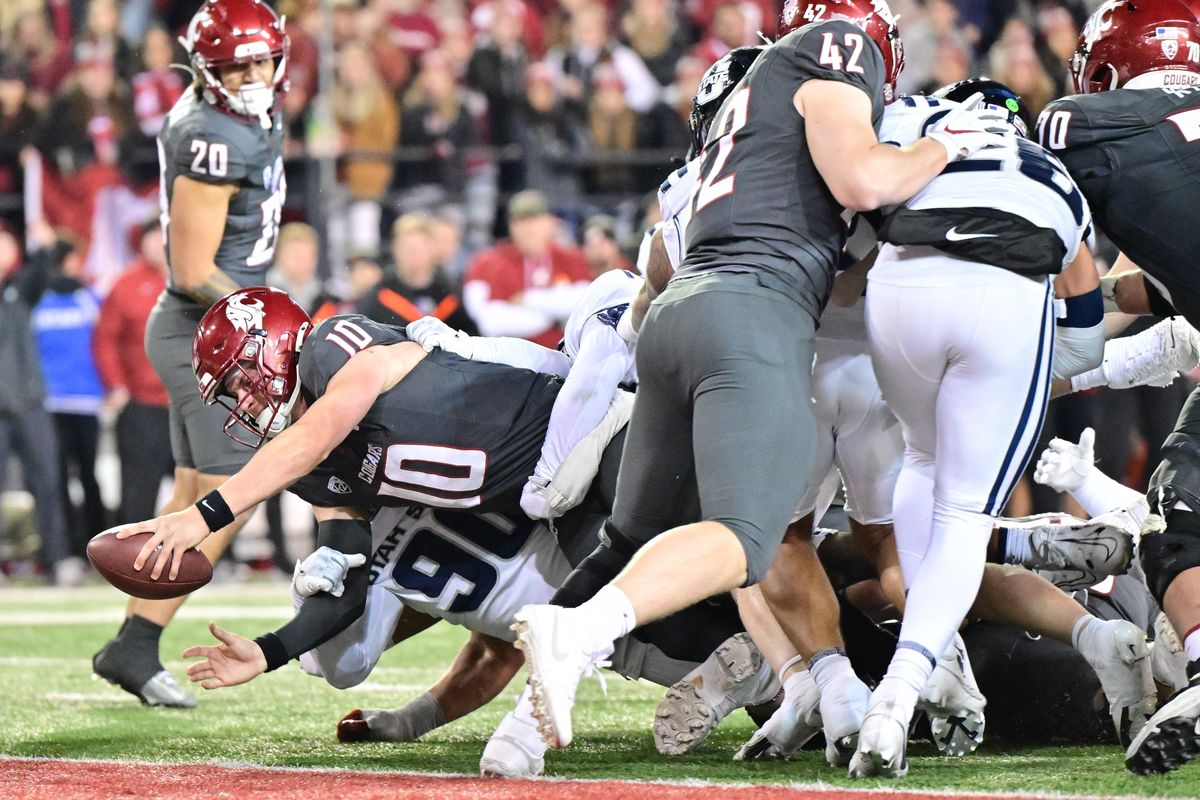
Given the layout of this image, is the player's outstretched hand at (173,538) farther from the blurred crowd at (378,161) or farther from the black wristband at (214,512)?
the blurred crowd at (378,161)

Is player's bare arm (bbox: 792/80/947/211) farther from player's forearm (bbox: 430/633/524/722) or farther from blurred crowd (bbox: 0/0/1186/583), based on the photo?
blurred crowd (bbox: 0/0/1186/583)

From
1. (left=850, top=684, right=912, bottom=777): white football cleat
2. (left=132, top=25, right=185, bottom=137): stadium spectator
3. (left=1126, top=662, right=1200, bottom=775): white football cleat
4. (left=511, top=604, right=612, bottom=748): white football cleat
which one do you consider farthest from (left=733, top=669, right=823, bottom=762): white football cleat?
(left=132, top=25, right=185, bottom=137): stadium spectator

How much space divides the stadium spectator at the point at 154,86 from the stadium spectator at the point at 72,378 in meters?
1.37

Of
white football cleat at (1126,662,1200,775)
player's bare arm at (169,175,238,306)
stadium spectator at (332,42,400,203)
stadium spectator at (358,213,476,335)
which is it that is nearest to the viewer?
white football cleat at (1126,662,1200,775)

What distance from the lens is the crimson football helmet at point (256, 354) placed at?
3.82 m

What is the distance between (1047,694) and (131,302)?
692cm

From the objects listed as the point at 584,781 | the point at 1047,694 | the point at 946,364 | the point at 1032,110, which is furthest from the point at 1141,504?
the point at 1032,110

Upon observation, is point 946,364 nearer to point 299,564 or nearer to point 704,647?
point 704,647

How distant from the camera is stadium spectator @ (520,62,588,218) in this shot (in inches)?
412

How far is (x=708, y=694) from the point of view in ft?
12.4

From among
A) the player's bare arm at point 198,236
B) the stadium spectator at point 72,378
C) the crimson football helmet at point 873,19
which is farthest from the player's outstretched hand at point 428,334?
the stadium spectator at point 72,378

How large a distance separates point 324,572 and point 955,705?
4.92ft

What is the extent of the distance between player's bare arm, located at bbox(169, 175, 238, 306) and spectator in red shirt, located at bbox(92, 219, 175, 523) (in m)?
3.73

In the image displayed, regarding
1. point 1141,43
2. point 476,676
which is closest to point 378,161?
point 476,676
